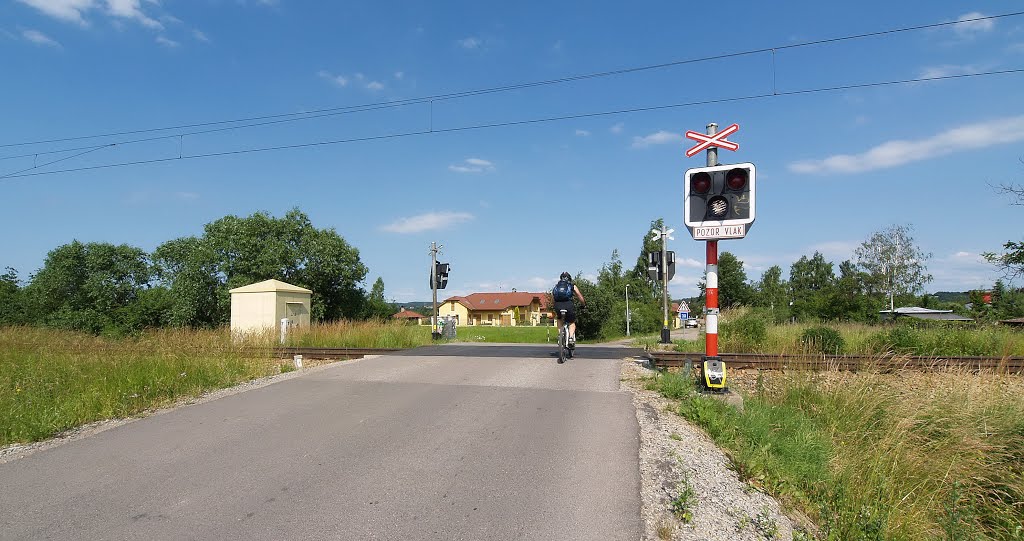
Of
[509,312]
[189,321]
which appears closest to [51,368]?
[189,321]

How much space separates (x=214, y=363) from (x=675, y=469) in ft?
26.9

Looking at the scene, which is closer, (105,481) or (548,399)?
(105,481)

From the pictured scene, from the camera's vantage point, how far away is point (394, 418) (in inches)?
248

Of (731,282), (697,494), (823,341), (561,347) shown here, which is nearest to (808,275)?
(731,282)

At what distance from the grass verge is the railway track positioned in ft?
1.55

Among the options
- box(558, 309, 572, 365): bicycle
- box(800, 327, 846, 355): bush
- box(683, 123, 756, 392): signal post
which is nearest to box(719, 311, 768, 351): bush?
box(800, 327, 846, 355): bush

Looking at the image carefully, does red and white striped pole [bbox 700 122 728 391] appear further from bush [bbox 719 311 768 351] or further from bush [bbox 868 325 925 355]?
bush [bbox 868 325 925 355]

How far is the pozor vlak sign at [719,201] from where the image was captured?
6934mm

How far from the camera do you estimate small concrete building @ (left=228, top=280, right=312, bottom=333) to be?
17.8m

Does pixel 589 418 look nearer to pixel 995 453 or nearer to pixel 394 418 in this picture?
pixel 394 418

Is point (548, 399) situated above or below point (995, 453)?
above

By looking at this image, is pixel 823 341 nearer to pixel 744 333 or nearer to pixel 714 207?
pixel 744 333

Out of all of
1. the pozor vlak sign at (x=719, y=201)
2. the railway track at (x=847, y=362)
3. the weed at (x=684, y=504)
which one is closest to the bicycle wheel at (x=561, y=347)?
the railway track at (x=847, y=362)

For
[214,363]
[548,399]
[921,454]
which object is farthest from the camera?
[214,363]
